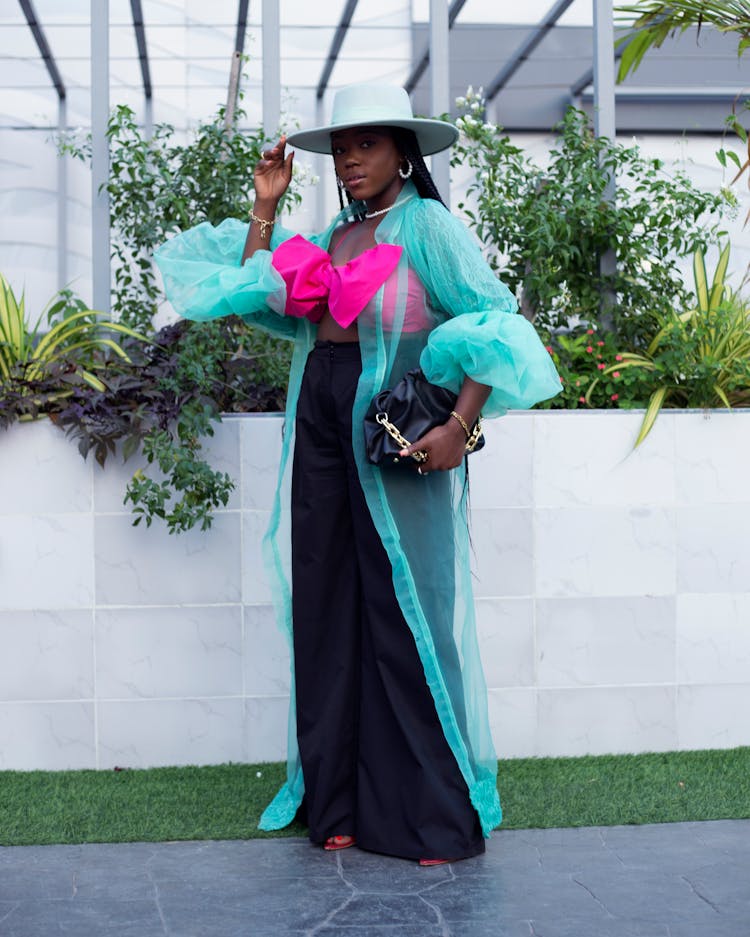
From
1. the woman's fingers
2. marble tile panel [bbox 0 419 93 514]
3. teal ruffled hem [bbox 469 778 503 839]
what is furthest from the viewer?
marble tile panel [bbox 0 419 93 514]

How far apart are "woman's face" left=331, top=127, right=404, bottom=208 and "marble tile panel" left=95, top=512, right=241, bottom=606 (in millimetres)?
1266

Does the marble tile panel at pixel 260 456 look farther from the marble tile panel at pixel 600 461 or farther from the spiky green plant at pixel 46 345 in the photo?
the marble tile panel at pixel 600 461

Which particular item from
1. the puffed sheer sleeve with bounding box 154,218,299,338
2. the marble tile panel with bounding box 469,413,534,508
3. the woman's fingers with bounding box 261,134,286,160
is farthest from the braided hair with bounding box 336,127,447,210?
the marble tile panel with bounding box 469,413,534,508

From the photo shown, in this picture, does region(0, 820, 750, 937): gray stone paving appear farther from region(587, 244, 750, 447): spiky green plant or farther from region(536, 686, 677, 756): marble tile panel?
region(587, 244, 750, 447): spiky green plant

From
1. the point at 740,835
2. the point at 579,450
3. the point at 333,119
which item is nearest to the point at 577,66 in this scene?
the point at 579,450

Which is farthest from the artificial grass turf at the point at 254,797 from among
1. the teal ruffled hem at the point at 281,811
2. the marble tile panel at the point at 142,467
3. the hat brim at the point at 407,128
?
the hat brim at the point at 407,128

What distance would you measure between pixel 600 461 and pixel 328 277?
134cm

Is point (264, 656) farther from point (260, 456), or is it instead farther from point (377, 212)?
point (377, 212)

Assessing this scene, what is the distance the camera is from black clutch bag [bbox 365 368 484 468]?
2861mm

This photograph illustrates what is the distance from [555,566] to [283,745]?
3.48ft

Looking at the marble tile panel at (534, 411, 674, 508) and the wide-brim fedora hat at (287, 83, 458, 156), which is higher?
the wide-brim fedora hat at (287, 83, 458, 156)

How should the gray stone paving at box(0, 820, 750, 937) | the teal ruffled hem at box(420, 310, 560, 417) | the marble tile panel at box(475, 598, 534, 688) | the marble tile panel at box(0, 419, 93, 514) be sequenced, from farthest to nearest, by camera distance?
the marble tile panel at box(475, 598, 534, 688) < the marble tile panel at box(0, 419, 93, 514) < the teal ruffled hem at box(420, 310, 560, 417) < the gray stone paving at box(0, 820, 750, 937)

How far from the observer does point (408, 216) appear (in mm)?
3004

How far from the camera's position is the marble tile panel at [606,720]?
3.95 metres
